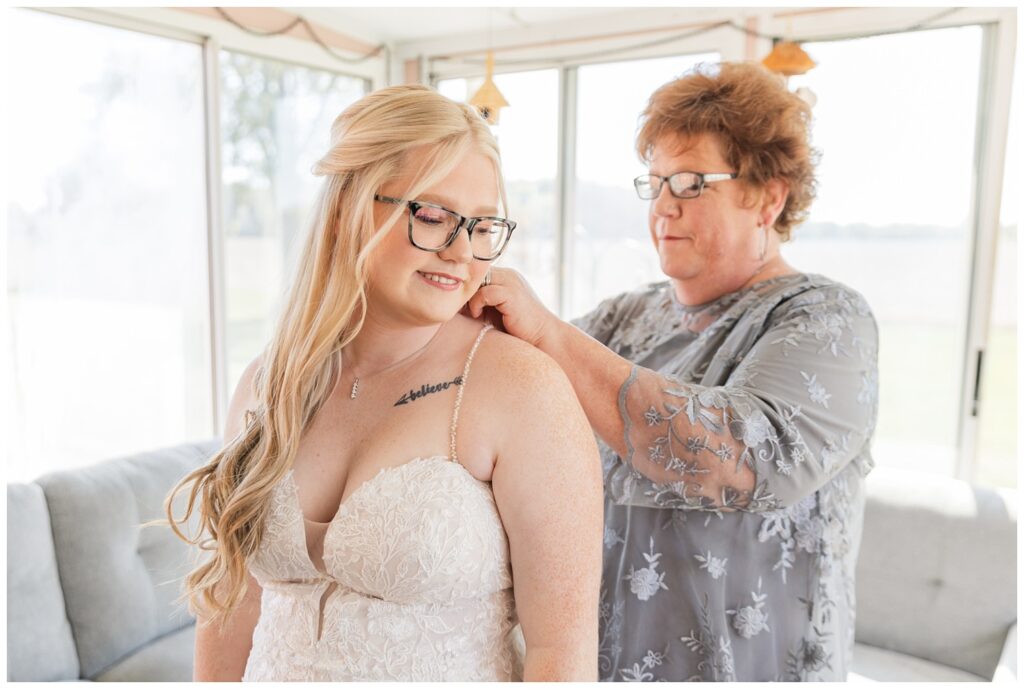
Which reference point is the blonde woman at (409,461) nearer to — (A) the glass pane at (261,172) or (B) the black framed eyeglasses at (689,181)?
(B) the black framed eyeglasses at (689,181)

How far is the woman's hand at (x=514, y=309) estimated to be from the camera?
1275mm

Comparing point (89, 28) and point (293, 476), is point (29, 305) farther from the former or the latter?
point (293, 476)

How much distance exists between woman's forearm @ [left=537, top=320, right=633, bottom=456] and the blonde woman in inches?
2.9

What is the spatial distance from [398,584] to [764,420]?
2.04ft

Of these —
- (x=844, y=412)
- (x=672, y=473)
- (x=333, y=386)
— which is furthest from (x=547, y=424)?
(x=844, y=412)

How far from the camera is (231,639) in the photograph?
1440 millimetres

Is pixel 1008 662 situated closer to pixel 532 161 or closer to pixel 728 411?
pixel 728 411

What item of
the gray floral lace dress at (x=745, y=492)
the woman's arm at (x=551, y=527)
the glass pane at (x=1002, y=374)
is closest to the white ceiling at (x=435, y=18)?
the glass pane at (x=1002, y=374)

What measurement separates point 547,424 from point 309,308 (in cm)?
45

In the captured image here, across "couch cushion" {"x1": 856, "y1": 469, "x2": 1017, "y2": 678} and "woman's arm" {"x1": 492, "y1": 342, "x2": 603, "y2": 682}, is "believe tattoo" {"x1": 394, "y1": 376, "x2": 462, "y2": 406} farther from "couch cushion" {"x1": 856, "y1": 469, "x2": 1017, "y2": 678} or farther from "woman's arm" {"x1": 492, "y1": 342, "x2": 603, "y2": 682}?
"couch cushion" {"x1": 856, "y1": 469, "x2": 1017, "y2": 678}

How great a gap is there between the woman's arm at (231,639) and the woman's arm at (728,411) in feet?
1.89

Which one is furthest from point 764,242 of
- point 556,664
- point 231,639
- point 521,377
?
point 231,639

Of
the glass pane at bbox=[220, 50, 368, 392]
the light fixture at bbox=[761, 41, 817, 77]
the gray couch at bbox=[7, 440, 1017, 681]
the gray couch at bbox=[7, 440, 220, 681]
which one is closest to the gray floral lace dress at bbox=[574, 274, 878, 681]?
the gray couch at bbox=[7, 440, 1017, 681]

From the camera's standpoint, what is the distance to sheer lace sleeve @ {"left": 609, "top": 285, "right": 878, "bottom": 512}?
125cm
